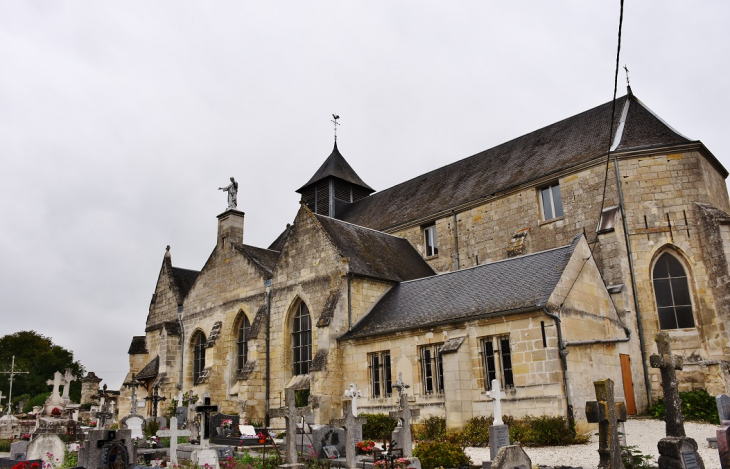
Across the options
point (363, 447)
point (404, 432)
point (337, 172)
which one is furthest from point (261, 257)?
point (404, 432)

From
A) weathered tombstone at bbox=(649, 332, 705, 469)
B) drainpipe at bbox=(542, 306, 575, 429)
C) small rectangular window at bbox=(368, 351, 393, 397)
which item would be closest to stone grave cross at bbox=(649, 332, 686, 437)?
weathered tombstone at bbox=(649, 332, 705, 469)

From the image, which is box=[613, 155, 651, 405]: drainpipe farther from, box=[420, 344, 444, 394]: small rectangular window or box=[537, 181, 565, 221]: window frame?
box=[420, 344, 444, 394]: small rectangular window

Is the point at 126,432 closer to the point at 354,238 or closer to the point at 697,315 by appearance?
the point at 354,238

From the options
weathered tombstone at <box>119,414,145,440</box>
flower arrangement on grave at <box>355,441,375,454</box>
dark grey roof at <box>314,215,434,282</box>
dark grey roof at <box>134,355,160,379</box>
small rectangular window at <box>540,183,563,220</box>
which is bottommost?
flower arrangement on grave at <box>355,441,375,454</box>

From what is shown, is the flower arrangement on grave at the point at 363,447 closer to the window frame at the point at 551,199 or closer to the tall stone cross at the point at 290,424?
the tall stone cross at the point at 290,424

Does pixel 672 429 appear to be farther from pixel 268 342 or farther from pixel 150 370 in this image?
pixel 150 370

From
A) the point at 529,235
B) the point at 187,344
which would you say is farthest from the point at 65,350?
the point at 529,235

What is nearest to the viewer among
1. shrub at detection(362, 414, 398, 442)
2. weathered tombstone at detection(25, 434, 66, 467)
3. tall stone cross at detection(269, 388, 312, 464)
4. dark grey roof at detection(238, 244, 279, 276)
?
tall stone cross at detection(269, 388, 312, 464)

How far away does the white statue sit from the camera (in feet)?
91.5

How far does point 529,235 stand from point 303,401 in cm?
1018

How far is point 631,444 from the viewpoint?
13.4 metres

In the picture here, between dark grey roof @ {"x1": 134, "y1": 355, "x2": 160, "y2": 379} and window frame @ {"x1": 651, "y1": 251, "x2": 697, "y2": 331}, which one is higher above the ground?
window frame @ {"x1": 651, "y1": 251, "x2": 697, "y2": 331}

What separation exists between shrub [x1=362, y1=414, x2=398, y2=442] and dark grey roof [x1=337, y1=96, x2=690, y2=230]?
10710 millimetres

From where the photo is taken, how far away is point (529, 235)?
22.8 metres
